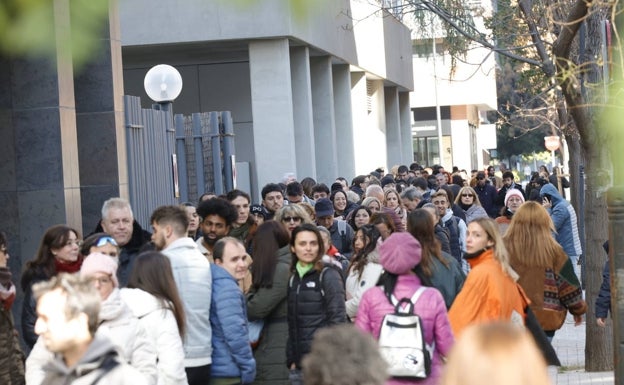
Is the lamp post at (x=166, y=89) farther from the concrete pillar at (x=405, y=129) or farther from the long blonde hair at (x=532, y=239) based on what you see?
the concrete pillar at (x=405, y=129)

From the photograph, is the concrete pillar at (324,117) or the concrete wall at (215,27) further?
the concrete pillar at (324,117)

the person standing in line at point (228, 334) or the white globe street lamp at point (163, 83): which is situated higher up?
the white globe street lamp at point (163, 83)

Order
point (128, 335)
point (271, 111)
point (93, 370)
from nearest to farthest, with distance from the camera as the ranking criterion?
1. point (93, 370)
2. point (128, 335)
3. point (271, 111)

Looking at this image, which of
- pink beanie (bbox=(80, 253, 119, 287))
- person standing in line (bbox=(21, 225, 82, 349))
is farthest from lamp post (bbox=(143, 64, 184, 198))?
pink beanie (bbox=(80, 253, 119, 287))

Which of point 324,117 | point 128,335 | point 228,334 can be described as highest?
point 324,117

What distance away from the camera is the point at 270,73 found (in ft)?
94.4

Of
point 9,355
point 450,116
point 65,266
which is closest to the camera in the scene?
point 9,355

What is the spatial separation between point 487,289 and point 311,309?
116 centimetres

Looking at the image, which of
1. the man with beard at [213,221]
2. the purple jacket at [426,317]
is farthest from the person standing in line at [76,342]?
the man with beard at [213,221]

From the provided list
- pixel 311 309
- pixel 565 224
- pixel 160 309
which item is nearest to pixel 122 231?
pixel 311 309

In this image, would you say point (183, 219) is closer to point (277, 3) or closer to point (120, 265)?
point (120, 265)

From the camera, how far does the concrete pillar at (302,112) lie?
103 feet

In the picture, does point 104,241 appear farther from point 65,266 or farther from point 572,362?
point 572,362

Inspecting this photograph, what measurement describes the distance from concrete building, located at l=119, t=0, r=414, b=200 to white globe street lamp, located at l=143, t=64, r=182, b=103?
5.23 m
